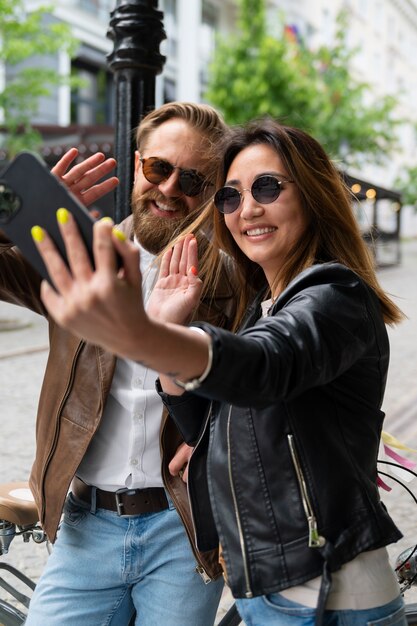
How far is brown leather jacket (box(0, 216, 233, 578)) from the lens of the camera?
6.65ft

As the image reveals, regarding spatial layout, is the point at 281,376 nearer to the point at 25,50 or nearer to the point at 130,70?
the point at 130,70

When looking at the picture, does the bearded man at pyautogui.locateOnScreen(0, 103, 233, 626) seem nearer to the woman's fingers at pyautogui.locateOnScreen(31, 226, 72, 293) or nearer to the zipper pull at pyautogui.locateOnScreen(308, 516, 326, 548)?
the zipper pull at pyautogui.locateOnScreen(308, 516, 326, 548)

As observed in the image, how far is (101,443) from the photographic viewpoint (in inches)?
82.4

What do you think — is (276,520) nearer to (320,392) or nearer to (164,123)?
(320,392)

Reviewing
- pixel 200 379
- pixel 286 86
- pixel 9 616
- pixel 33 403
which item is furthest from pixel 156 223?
pixel 286 86

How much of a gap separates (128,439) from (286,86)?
69.2ft

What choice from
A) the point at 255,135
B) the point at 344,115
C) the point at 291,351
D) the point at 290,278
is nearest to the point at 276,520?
the point at 291,351

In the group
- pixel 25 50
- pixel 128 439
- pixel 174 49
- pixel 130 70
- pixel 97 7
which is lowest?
pixel 128 439

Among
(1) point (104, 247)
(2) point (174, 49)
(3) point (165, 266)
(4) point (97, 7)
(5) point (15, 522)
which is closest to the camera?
(1) point (104, 247)

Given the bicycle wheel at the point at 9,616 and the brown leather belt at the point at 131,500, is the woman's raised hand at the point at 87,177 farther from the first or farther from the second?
the bicycle wheel at the point at 9,616

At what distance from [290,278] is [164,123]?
99 cm

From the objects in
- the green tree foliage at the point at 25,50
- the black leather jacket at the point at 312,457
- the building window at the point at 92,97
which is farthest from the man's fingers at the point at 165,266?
the building window at the point at 92,97

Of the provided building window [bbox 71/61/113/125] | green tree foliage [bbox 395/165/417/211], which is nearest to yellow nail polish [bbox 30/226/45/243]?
building window [bbox 71/61/113/125]

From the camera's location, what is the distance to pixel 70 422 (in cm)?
206
